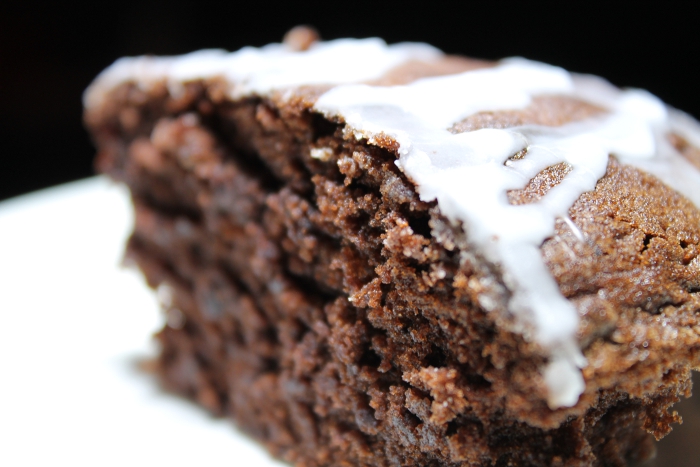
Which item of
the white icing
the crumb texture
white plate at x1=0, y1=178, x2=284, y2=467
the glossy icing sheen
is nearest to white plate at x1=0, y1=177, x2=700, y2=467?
white plate at x1=0, y1=178, x2=284, y2=467

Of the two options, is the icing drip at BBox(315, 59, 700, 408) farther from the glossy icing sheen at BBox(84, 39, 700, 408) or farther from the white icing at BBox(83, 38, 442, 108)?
the white icing at BBox(83, 38, 442, 108)

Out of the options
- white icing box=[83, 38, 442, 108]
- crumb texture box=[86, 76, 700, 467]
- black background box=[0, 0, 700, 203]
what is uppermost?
black background box=[0, 0, 700, 203]

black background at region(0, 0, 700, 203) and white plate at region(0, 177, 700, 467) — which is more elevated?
black background at region(0, 0, 700, 203)

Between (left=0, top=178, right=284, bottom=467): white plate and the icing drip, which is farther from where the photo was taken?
(left=0, top=178, right=284, bottom=467): white plate

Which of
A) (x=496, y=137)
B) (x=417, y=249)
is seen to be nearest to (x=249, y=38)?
(x=496, y=137)

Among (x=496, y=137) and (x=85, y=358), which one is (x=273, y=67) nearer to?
(x=496, y=137)

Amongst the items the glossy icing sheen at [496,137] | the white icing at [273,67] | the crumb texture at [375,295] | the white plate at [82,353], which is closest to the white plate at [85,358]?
the white plate at [82,353]
